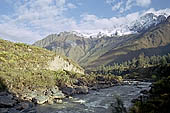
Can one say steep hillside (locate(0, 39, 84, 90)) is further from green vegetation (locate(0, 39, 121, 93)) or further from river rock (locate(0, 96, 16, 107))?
river rock (locate(0, 96, 16, 107))

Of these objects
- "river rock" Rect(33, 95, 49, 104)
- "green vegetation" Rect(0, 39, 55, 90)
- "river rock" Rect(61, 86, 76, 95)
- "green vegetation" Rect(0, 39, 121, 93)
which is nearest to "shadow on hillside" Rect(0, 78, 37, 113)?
"river rock" Rect(33, 95, 49, 104)

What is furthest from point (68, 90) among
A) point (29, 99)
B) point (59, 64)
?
point (59, 64)

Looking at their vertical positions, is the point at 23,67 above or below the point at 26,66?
below

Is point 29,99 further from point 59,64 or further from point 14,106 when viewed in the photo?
point 59,64

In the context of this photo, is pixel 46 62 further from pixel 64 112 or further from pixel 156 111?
pixel 156 111

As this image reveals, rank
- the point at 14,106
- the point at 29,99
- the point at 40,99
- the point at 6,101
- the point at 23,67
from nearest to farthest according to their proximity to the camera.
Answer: the point at 14,106 < the point at 6,101 < the point at 40,99 < the point at 29,99 < the point at 23,67

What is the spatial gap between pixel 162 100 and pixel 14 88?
1637 inches

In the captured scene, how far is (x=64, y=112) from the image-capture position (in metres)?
35.5

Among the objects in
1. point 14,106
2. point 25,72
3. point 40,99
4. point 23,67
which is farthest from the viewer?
point 23,67

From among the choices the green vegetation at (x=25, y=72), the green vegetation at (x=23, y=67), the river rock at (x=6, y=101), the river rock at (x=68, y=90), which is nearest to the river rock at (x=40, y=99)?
the river rock at (x=6, y=101)

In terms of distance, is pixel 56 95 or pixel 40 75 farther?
pixel 40 75

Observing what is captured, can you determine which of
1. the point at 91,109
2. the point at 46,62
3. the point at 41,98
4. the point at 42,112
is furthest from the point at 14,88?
the point at 46,62

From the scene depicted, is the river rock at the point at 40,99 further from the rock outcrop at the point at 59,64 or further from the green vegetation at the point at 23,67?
the rock outcrop at the point at 59,64

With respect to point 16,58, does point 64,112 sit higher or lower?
lower
